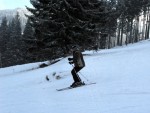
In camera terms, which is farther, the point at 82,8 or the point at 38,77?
the point at 82,8

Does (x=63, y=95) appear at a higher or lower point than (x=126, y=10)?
lower

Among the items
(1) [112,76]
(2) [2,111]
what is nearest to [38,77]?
(1) [112,76]

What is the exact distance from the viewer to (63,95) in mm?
12492

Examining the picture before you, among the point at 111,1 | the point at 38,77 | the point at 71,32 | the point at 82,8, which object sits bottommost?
the point at 38,77

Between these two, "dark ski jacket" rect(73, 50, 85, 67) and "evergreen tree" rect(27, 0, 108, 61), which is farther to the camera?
"evergreen tree" rect(27, 0, 108, 61)

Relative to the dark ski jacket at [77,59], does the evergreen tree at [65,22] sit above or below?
above

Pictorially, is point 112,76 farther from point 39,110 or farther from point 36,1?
point 36,1

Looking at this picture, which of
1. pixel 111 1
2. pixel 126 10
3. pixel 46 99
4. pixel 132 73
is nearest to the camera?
pixel 46 99

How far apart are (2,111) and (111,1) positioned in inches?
2598

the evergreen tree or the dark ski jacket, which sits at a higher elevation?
the evergreen tree

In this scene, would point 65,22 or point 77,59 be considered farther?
point 65,22

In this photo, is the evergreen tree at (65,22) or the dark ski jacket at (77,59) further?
the evergreen tree at (65,22)

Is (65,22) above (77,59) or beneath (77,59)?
above

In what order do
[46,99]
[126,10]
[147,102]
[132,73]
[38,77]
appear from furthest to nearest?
[126,10], [38,77], [132,73], [46,99], [147,102]
